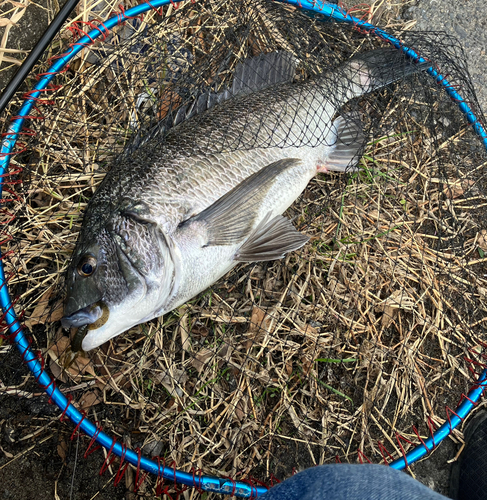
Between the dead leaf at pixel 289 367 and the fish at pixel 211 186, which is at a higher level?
the fish at pixel 211 186

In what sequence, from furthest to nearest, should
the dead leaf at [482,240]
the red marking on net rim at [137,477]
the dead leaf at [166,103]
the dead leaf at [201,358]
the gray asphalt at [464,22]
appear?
the gray asphalt at [464,22] < the dead leaf at [482,240] < the dead leaf at [166,103] < the dead leaf at [201,358] < the red marking on net rim at [137,477]

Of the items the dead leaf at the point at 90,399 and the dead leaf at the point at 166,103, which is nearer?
the dead leaf at the point at 90,399

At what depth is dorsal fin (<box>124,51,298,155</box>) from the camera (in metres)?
2.88

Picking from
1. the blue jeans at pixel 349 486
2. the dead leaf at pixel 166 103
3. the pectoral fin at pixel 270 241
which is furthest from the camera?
the dead leaf at pixel 166 103

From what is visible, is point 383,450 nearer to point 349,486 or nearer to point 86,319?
point 349,486

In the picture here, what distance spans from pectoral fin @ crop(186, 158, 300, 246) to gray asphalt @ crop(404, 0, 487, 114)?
2.25 meters

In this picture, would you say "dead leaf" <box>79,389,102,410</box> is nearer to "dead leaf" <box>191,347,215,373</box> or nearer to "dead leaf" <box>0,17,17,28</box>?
"dead leaf" <box>191,347,215,373</box>

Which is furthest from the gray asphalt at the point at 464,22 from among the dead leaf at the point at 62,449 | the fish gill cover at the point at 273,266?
the dead leaf at the point at 62,449

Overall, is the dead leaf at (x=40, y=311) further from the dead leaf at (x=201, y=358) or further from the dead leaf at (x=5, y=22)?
the dead leaf at (x=5, y=22)

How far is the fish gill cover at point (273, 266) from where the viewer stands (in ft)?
9.42

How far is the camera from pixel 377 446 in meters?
3.00

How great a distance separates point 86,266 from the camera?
2301mm

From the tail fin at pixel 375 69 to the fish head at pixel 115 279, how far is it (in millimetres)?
1836

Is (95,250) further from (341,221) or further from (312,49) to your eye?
(312,49)
